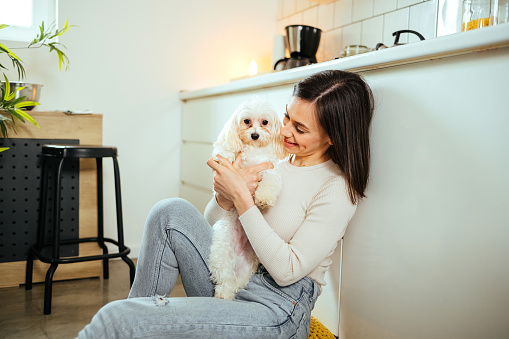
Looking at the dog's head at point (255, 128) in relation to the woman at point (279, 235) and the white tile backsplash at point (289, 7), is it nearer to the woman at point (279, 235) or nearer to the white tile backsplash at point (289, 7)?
the woman at point (279, 235)

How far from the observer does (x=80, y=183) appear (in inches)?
95.0

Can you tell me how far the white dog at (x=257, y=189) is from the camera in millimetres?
1272

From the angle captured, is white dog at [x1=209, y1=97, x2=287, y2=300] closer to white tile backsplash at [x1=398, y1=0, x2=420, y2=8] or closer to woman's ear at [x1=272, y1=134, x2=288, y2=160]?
woman's ear at [x1=272, y1=134, x2=288, y2=160]

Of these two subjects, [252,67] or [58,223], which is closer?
[58,223]

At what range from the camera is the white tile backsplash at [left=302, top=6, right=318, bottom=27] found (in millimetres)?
2951

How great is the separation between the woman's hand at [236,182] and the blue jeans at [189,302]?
0.13 meters

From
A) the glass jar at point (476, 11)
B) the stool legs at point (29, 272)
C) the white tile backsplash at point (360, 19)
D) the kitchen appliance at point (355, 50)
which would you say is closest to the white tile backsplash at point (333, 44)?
the white tile backsplash at point (360, 19)

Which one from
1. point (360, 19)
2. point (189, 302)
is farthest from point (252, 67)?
point (189, 302)

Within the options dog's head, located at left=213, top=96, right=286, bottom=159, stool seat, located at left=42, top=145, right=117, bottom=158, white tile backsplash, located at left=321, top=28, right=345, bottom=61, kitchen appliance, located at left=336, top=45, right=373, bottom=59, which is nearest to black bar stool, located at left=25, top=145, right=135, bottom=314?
stool seat, located at left=42, top=145, right=117, bottom=158

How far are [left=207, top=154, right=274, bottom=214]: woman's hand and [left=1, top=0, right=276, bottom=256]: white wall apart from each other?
159cm

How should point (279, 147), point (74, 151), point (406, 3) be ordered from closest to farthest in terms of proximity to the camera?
point (279, 147) → point (74, 151) → point (406, 3)

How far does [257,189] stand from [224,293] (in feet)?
Answer: 1.02

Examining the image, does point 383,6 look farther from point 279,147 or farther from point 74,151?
point 74,151

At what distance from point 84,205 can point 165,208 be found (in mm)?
1296
